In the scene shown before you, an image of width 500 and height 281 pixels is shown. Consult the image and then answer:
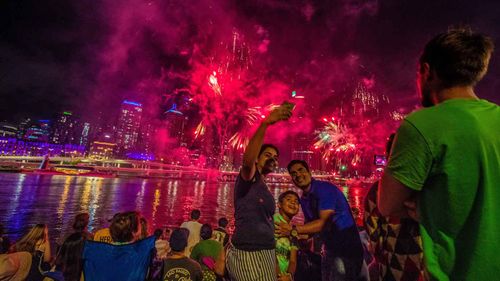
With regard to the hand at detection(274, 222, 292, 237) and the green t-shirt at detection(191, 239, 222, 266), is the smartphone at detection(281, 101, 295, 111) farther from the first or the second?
the green t-shirt at detection(191, 239, 222, 266)

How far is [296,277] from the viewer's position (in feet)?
14.5

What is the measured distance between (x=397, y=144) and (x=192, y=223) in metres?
7.02

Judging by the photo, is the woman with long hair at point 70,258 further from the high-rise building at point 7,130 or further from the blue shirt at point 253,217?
the high-rise building at point 7,130

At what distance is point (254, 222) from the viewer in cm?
274

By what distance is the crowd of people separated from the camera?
1164 millimetres

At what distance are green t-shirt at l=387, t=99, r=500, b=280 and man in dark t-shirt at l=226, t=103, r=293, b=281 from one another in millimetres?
1493

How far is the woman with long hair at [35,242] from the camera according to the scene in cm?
456

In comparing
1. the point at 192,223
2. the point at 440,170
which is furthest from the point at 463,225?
the point at 192,223

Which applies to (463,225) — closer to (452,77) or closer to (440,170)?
(440,170)

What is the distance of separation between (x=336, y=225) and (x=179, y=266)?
2.26 metres

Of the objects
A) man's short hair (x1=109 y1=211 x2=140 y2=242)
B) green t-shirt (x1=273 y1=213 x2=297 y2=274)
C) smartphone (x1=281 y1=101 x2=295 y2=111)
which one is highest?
smartphone (x1=281 y1=101 x2=295 y2=111)

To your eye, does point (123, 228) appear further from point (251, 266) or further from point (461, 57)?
point (461, 57)

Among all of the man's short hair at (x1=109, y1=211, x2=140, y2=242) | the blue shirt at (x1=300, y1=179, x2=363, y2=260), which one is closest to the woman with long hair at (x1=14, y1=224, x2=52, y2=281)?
the man's short hair at (x1=109, y1=211, x2=140, y2=242)

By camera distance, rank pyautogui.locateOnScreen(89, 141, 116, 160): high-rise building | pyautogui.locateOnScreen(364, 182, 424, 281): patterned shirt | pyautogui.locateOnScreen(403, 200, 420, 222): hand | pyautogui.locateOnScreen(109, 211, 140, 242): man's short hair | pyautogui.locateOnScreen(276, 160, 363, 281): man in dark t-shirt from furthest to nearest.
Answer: pyautogui.locateOnScreen(89, 141, 116, 160): high-rise building
pyautogui.locateOnScreen(109, 211, 140, 242): man's short hair
pyautogui.locateOnScreen(276, 160, 363, 281): man in dark t-shirt
pyautogui.locateOnScreen(364, 182, 424, 281): patterned shirt
pyautogui.locateOnScreen(403, 200, 420, 222): hand
